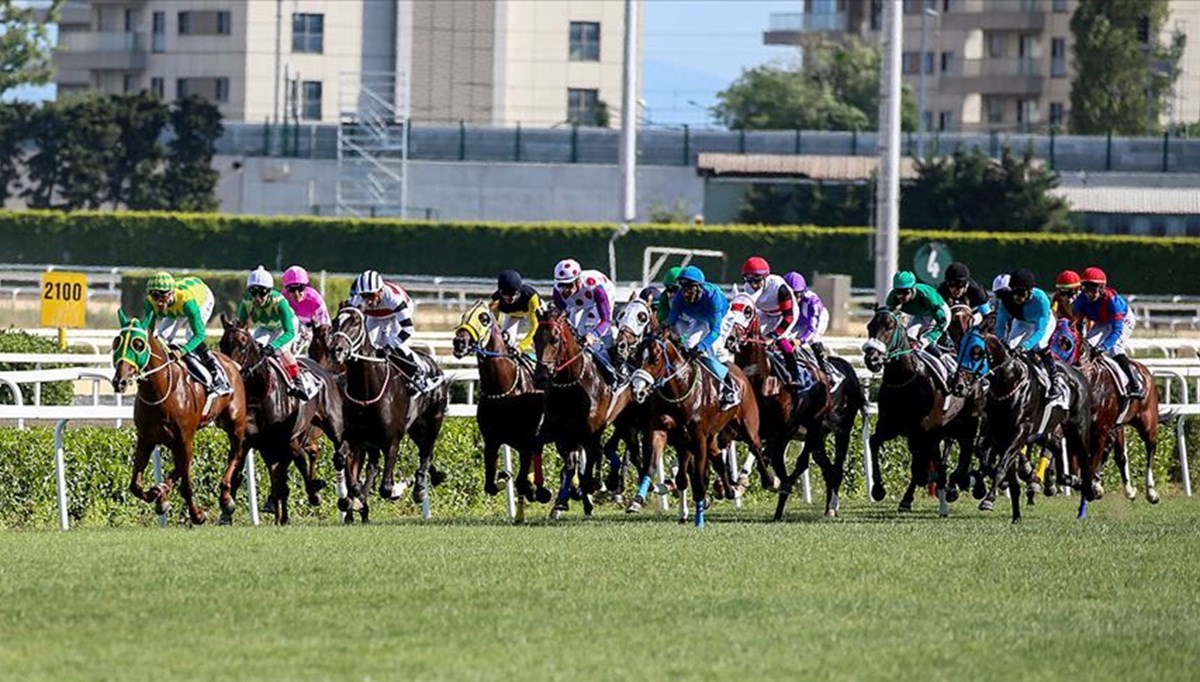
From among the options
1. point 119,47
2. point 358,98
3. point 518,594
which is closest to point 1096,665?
point 518,594

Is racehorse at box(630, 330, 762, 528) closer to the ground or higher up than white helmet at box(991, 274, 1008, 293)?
closer to the ground

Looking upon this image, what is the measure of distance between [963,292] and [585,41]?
55798 millimetres

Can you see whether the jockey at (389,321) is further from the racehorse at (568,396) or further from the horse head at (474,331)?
the racehorse at (568,396)

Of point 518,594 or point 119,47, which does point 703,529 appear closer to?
point 518,594

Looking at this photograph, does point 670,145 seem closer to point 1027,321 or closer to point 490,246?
point 490,246

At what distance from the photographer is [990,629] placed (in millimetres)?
10758

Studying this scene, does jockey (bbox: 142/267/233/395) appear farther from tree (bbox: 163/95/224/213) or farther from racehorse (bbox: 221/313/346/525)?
tree (bbox: 163/95/224/213)

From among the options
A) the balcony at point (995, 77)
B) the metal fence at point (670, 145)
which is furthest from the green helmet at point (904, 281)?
the balcony at point (995, 77)

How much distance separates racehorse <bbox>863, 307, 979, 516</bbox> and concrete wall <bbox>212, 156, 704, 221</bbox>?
42.8m

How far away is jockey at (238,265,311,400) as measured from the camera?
56.1 ft

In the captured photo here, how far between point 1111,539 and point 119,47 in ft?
232

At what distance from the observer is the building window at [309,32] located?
73938 mm

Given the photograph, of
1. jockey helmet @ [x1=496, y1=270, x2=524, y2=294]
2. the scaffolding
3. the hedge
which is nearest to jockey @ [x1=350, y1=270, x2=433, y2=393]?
jockey helmet @ [x1=496, y1=270, x2=524, y2=294]

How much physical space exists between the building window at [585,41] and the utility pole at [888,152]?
45347 millimetres
